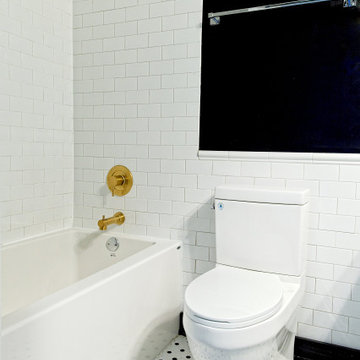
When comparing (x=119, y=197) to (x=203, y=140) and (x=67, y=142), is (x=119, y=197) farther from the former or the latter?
(x=203, y=140)

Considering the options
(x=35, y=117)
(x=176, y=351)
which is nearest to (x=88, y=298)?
(x=176, y=351)

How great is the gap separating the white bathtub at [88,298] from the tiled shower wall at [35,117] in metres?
0.19

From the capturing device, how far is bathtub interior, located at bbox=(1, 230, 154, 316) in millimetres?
2082

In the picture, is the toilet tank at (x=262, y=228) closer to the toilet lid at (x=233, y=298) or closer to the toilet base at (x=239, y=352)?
the toilet lid at (x=233, y=298)

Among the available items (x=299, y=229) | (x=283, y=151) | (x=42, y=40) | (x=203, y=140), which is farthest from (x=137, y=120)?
(x=299, y=229)

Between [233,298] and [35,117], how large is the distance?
1.60 meters

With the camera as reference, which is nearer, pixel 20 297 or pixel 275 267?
pixel 275 267

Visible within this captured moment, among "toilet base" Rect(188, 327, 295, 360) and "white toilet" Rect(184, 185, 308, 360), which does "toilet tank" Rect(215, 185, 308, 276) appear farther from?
"toilet base" Rect(188, 327, 295, 360)

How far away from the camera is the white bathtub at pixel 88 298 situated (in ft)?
4.33

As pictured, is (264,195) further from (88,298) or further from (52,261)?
(52,261)

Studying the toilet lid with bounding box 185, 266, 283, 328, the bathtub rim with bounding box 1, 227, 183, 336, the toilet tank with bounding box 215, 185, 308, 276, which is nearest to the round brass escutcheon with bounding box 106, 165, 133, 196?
the bathtub rim with bounding box 1, 227, 183, 336

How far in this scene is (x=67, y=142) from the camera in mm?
2580

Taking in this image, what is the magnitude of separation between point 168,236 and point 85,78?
1.20 m

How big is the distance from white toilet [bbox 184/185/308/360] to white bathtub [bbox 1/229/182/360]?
33cm
